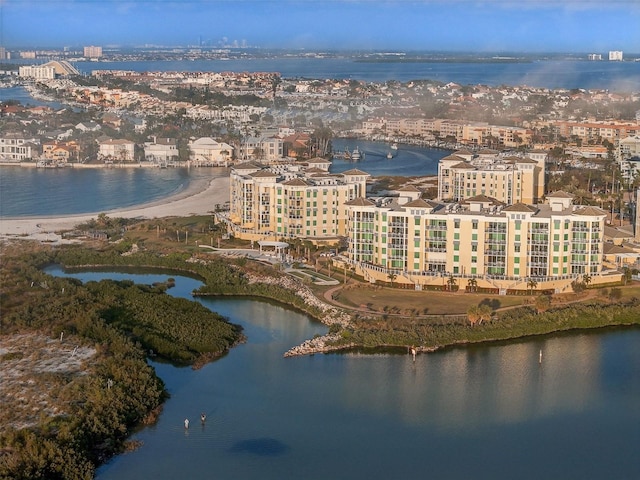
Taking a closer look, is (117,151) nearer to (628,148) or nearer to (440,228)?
(628,148)

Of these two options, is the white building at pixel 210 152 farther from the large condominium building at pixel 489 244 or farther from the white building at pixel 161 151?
the large condominium building at pixel 489 244

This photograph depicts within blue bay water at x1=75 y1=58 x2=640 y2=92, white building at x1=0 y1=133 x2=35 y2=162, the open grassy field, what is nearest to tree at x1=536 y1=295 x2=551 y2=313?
the open grassy field

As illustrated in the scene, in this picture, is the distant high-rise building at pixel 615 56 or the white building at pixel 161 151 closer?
the white building at pixel 161 151

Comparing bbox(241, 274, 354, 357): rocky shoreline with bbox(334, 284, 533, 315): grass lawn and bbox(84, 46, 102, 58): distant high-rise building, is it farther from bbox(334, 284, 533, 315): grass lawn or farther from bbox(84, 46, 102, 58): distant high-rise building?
bbox(84, 46, 102, 58): distant high-rise building

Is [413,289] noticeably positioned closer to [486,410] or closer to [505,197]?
[486,410]

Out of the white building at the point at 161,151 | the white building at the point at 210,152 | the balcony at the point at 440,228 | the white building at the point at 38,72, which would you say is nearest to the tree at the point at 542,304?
the balcony at the point at 440,228

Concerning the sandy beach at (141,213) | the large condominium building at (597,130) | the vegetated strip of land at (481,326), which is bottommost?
the vegetated strip of land at (481,326)

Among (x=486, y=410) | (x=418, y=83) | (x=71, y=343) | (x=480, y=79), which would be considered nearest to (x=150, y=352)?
(x=71, y=343)

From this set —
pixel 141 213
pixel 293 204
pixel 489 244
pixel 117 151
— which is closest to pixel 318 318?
pixel 489 244
